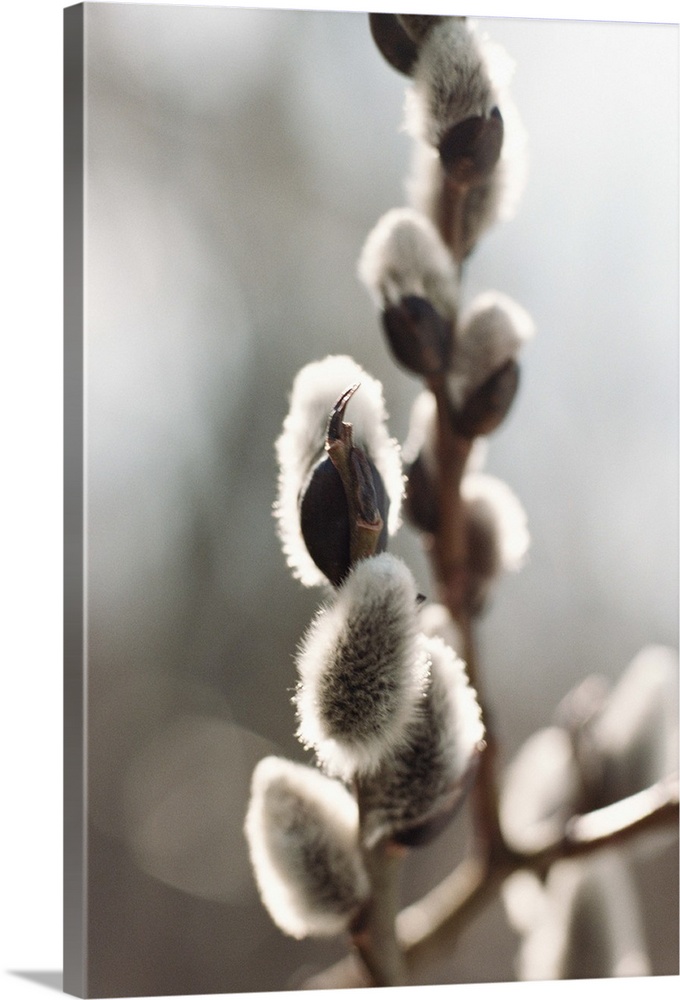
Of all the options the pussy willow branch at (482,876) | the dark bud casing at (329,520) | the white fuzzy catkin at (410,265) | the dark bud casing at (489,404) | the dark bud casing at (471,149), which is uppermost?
the dark bud casing at (471,149)

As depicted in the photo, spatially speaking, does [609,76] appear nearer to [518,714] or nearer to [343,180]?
[343,180]

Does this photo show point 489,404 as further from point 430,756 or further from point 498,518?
point 430,756

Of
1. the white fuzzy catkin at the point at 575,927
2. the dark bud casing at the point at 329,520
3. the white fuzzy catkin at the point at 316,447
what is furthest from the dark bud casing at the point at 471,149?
the white fuzzy catkin at the point at 575,927

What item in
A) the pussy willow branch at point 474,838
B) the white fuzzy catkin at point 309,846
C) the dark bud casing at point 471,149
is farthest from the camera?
the dark bud casing at point 471,149

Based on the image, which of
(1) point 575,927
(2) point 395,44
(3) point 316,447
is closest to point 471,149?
(2) point 395,44

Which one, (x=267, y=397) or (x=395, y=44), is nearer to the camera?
(x=395, y=44)

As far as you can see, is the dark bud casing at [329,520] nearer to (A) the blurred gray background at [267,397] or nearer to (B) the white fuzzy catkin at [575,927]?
(A) the blurred gray background at [267,397]

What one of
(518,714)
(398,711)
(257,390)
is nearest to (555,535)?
(518,714)
